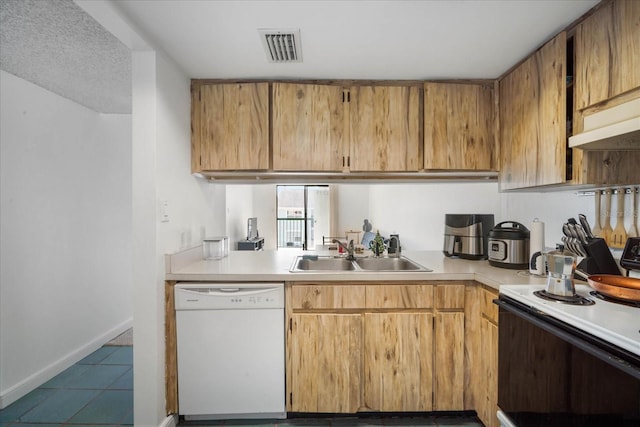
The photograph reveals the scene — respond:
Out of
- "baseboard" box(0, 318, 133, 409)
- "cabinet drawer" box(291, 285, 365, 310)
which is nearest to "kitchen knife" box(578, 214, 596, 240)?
"cabinet drawer" box(291, 285, 365, 310)

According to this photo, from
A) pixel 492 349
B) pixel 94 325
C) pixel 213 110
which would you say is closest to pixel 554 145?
pixel 492 349

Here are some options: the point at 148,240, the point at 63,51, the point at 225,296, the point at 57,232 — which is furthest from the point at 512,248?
the point at 57,232

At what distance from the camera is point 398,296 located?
6.02 feet

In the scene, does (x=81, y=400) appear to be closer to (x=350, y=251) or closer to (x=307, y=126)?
(x=350, y=251)

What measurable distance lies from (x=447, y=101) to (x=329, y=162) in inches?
35.5

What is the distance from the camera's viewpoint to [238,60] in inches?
75.5

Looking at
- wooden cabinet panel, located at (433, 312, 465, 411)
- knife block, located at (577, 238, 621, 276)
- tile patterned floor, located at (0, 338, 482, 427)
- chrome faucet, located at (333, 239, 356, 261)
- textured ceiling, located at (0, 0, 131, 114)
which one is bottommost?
tile patterned floor, located at (0, 338, 482, 427)

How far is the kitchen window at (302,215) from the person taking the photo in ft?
23.7

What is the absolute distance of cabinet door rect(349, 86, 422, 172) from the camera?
217 centimetres

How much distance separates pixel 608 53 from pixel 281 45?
4.92ft

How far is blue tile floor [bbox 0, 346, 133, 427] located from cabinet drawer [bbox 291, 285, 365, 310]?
123 centimetres

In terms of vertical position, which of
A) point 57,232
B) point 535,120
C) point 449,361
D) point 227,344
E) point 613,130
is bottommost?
point 449,361

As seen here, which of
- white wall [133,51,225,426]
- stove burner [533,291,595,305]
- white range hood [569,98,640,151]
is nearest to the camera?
white range hood [569,98,640,151]

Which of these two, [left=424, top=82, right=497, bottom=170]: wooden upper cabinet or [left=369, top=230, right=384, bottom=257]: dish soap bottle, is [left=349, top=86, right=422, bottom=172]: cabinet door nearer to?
[left=424, top=82, right=497, bottom=170]: wooden upper cabinet
